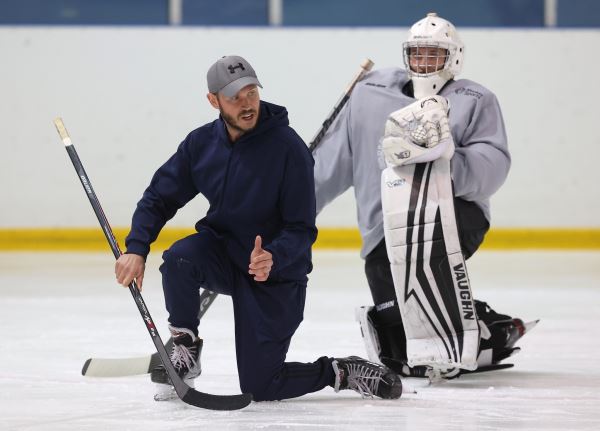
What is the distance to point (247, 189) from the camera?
8.14ft

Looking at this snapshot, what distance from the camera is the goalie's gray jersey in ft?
9.39

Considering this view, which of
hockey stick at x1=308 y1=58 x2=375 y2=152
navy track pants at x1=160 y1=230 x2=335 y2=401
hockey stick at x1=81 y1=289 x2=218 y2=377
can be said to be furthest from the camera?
hockey stick at x1=308 y1=58 x2=375 y2=152

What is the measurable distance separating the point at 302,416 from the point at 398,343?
658 millimetres

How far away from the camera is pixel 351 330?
3.73 metres

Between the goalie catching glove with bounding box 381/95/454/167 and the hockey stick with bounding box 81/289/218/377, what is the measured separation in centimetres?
55

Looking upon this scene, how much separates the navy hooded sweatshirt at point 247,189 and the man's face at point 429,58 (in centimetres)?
57

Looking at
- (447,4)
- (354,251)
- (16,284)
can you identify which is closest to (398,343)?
(16,284)

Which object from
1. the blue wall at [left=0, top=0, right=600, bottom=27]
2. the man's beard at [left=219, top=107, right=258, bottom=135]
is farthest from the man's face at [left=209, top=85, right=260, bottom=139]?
the blue wall at [left=0, top=0, right=600, bottom=27]

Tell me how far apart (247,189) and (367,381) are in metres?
0.48

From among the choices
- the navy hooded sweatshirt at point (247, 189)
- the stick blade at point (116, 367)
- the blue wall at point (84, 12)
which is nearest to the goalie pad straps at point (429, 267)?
the navy hooded sweatshirt at point (247, 189)

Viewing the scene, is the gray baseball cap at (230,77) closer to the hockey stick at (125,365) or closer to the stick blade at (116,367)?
the hockey stick at (125,365)

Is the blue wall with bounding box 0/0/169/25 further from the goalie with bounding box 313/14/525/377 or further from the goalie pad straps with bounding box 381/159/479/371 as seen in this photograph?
the goalie pad straps with bounding box 381/159/479/371

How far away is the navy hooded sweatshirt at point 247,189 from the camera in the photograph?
2461 millimetres

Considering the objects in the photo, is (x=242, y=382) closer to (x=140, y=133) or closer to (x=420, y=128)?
(x=420, y=128)
